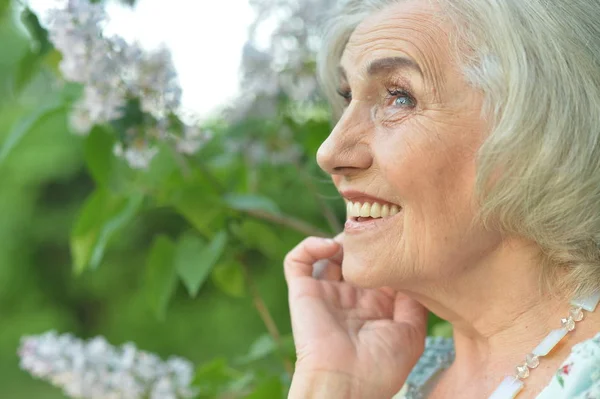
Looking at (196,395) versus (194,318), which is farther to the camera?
(194,318)

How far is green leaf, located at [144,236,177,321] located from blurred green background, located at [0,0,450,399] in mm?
26

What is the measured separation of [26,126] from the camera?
5.80 feet

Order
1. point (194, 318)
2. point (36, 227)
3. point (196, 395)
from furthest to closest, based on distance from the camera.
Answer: point (36, 227) → point (194, 318) → point (196, 395)

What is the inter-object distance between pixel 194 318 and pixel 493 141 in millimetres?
4667

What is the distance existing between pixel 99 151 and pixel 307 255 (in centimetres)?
57

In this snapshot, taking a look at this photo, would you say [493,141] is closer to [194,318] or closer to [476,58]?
[476,58]

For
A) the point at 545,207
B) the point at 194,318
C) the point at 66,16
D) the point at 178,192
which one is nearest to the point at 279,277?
the point at 194,318

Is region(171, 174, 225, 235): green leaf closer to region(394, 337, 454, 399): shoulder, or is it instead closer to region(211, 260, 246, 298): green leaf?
region(211, 260, 246, 298): green leaf

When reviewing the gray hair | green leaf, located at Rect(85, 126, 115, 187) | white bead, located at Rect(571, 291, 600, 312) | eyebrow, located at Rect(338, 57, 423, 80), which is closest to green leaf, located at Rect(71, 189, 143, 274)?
green leaf, located at Rect(85, 126, 115, 187)

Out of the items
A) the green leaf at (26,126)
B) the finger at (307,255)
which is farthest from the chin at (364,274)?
the green leaf at (26,126)

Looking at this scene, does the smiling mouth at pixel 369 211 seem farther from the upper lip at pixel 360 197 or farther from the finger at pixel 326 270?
the finger at pixel 326 270

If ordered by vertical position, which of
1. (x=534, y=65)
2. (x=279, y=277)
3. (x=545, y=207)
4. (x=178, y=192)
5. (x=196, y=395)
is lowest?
(x=545, y=207)

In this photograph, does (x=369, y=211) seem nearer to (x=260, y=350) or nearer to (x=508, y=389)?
(x=508, y=389)

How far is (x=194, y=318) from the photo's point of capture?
5691 millimetres
